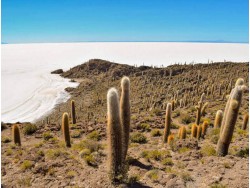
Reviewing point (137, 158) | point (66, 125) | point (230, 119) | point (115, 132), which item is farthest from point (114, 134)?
point (66, 125)

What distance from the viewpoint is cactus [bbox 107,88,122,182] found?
7.65 meters

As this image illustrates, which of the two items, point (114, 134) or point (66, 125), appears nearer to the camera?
point (114, 134)

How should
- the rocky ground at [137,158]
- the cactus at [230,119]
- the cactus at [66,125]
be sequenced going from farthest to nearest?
the cactus at [66,125]
the cactus at [230,119]
the rocky ground at [137,158]

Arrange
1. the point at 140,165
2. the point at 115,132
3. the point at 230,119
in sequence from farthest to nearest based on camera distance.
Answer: the point at 140,165, the point at 230,119, the point at 115,132

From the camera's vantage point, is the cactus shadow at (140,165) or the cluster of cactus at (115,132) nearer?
the cluster of cactus at (115,132)

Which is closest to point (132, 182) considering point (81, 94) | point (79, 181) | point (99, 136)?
point (79, 181)

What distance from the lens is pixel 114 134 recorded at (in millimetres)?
7828

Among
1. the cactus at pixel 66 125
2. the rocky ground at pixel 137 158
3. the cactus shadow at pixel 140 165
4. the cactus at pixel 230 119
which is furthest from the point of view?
the cactus at pixel 66 125

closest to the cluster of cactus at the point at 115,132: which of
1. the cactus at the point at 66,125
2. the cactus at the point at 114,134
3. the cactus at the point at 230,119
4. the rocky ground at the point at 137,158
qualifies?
the cactus at the point at 114,134

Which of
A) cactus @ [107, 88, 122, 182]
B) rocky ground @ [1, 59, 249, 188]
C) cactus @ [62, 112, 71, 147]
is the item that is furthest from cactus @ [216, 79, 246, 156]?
cactus @ [62, 112, 71, 147]

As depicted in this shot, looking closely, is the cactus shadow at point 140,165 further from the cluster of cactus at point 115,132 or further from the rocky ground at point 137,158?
the cluster of cactus at point 115,132

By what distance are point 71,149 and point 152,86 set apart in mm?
21923

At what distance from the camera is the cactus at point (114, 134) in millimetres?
7652

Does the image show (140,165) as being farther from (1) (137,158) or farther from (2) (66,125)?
(2) (66,125)
